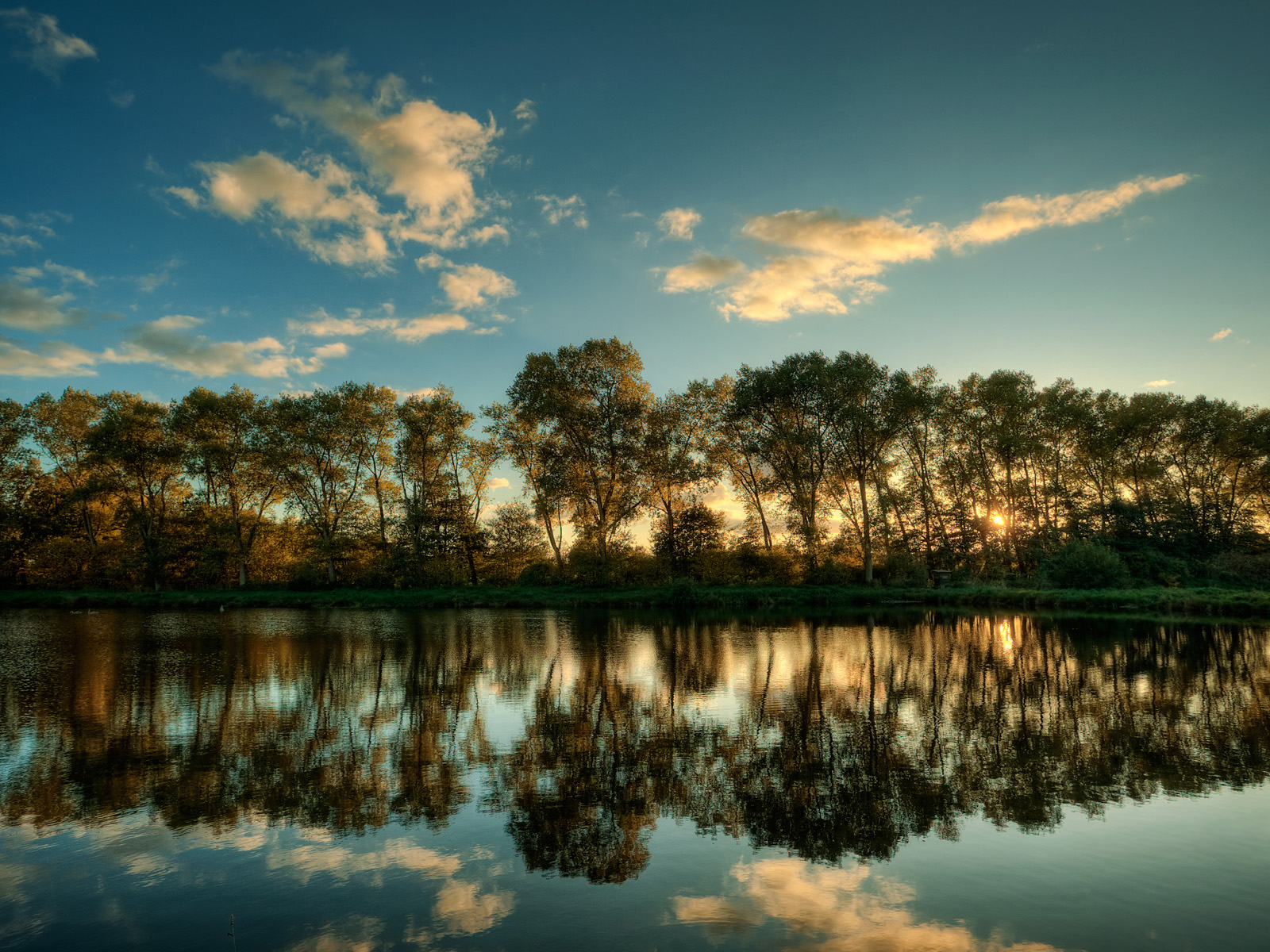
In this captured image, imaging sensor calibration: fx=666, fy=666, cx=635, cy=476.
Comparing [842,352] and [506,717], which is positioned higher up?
[842,352]

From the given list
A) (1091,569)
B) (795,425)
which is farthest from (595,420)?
(1091,569)

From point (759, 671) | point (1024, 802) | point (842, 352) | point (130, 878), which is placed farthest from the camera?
point (842, 352)

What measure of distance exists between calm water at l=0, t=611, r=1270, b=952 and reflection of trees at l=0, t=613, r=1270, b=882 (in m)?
0.07

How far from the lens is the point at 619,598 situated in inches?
1897

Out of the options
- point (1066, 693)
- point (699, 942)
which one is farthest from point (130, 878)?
point (1066, 693)

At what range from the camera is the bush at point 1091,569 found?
4431 cm

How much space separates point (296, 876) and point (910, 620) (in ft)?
116

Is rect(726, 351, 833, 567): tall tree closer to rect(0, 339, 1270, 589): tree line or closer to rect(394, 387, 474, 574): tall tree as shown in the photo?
rect(0, 339, 1270, 589): tree line

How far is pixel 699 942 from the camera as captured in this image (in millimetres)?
5012

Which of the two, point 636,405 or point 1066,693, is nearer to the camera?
point 1066,693

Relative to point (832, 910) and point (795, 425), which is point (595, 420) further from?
point (832, 910)

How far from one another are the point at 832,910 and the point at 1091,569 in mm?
48626

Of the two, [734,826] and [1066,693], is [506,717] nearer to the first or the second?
[734,826]

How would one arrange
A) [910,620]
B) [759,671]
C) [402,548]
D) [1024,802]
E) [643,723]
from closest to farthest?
[1024,802]
[643,723]
[759,671]
[910,620]
[402,548]
